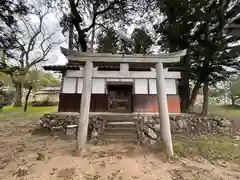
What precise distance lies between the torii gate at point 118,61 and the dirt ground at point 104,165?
0.52 meters

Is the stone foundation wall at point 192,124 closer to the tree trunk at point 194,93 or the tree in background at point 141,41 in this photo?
the tree trunk at point 194,93

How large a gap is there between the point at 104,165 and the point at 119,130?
249 centimetres

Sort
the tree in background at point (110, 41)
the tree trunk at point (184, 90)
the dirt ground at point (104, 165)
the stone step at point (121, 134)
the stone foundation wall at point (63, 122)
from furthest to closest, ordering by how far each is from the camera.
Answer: the tree in background at point (110, 41), the tree trunk at point (184, 90), the stone foundation wall at point (63, 122), the stone step at point (121, 134), the dirt ground at point (104, 165)

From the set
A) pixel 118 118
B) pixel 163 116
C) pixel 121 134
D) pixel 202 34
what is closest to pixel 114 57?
pixel 163 116

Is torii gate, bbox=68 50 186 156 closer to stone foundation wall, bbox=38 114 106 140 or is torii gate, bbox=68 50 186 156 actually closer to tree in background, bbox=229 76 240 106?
stone foundation wall, bbox=38 114 106 140

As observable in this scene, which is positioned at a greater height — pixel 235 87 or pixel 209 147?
pixel 235 87

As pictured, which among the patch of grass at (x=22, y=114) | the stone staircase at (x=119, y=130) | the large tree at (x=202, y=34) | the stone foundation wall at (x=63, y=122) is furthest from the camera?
the patch of grass at (x=22, y=114)

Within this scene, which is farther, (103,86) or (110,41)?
(110,41)

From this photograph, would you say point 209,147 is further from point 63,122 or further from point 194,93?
point 63,122

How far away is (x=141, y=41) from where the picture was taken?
10992 mm

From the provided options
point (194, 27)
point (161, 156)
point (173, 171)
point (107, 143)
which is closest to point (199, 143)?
point (161, 156)

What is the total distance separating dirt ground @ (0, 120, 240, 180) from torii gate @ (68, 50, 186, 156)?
522 millimetres

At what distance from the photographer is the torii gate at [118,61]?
477 cm

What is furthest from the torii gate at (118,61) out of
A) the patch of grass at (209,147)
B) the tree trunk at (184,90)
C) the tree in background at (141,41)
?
the tree in background at (141,41)
